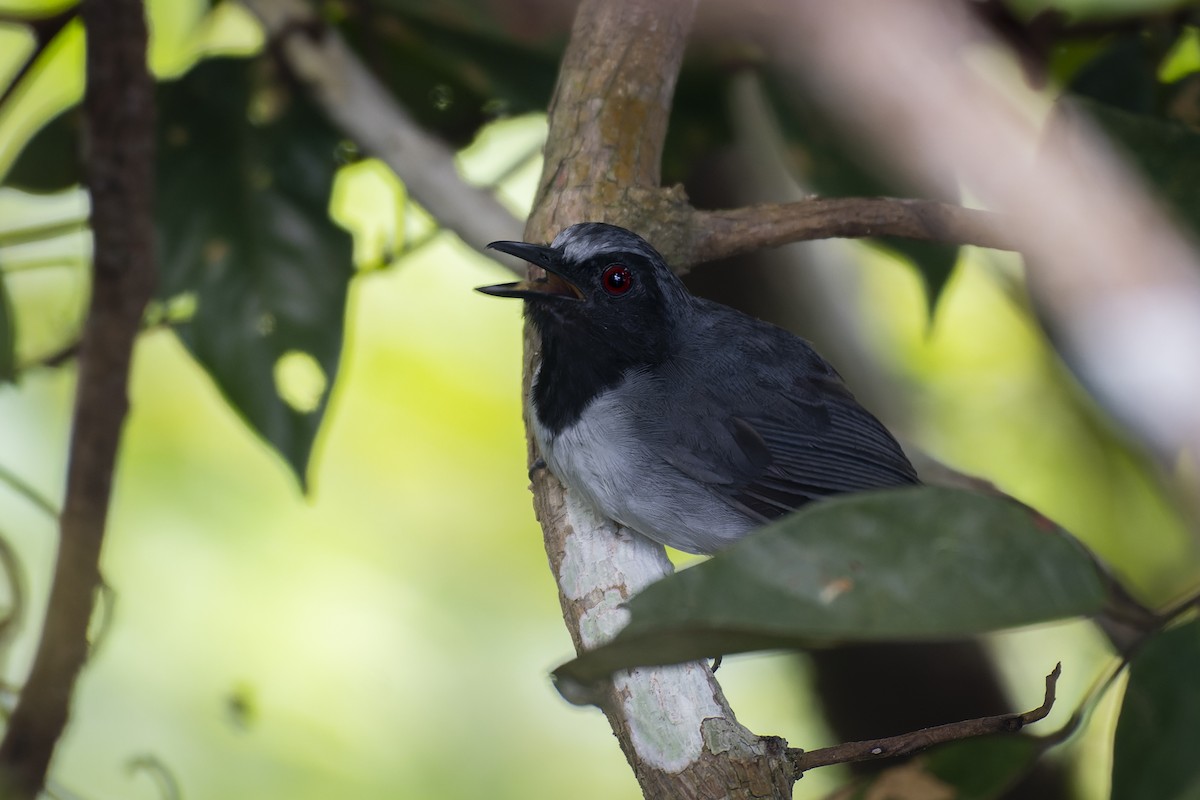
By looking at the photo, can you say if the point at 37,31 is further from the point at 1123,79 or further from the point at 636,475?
the point at 1123,79

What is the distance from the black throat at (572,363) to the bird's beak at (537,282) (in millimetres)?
51

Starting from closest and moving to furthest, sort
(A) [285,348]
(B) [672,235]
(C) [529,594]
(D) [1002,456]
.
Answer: (B) [672,235] → (A) [285,348] → (D) [1002,456] → (C) [529,594]

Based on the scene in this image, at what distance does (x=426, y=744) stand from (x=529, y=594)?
0.57 metres

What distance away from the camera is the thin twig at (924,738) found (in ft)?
4.07

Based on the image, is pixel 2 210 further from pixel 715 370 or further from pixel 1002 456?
pixel 1002 456

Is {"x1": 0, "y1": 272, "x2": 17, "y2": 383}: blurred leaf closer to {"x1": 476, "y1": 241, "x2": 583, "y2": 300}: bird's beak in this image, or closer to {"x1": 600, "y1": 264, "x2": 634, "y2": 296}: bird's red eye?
{"x1": 476, "y1": 241, "x2": 583, "y2": 300}: bird's beak

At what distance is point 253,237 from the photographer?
7.71 ft

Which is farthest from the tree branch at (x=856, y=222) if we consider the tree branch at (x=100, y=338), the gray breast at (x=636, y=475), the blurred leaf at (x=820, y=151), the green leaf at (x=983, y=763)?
the tree branch at (x=100, y=338)

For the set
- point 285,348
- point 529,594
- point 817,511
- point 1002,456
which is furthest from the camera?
point 529,594

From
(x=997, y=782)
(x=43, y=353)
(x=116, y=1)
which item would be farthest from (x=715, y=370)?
(x=43, y=353)

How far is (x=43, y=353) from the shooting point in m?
2.66

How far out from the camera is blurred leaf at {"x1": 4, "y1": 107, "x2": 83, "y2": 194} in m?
2.32

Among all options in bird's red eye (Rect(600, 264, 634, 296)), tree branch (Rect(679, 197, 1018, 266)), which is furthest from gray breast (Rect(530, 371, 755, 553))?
A: tree branch (Rect(679, 197, 1018, 266))

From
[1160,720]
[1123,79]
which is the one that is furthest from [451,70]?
[1160,720]
